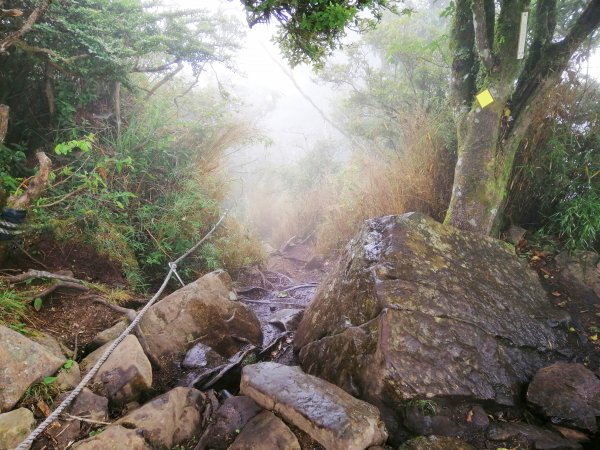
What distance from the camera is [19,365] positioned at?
1908mm

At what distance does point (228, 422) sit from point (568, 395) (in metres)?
2.23

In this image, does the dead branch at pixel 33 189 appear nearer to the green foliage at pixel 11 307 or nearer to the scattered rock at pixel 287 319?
the green foliage at pixel 11 307

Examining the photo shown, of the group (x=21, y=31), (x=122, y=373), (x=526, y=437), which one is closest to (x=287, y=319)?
(x=122, y=373)

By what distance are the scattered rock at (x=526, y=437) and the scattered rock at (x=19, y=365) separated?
2.83 meters

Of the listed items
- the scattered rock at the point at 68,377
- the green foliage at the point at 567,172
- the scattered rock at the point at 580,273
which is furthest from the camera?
the green foliage at the point at 567,172

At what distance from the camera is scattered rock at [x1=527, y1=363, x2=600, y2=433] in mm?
2037

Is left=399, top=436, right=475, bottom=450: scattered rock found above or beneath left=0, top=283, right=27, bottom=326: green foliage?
beneath

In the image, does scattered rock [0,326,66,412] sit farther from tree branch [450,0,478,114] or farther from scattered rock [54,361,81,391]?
tree branch [450,0,478,114]

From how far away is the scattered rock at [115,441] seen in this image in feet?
5.59

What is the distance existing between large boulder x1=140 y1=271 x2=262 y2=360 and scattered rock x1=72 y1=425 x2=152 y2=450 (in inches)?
42.1

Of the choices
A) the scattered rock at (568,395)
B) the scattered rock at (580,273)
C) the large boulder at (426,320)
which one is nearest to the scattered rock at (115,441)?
the large boulder at (426,320)

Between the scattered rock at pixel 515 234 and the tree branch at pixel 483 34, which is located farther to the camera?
the scattered rock at pixel 515 234

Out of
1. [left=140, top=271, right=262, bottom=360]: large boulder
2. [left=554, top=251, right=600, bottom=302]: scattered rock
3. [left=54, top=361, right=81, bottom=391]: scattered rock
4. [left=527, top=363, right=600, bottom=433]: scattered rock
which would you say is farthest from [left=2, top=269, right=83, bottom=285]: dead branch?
[left=554, top=251, right=600, bottom=302]: scattered rock

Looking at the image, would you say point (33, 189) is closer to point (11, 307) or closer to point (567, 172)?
point (11, 307)
